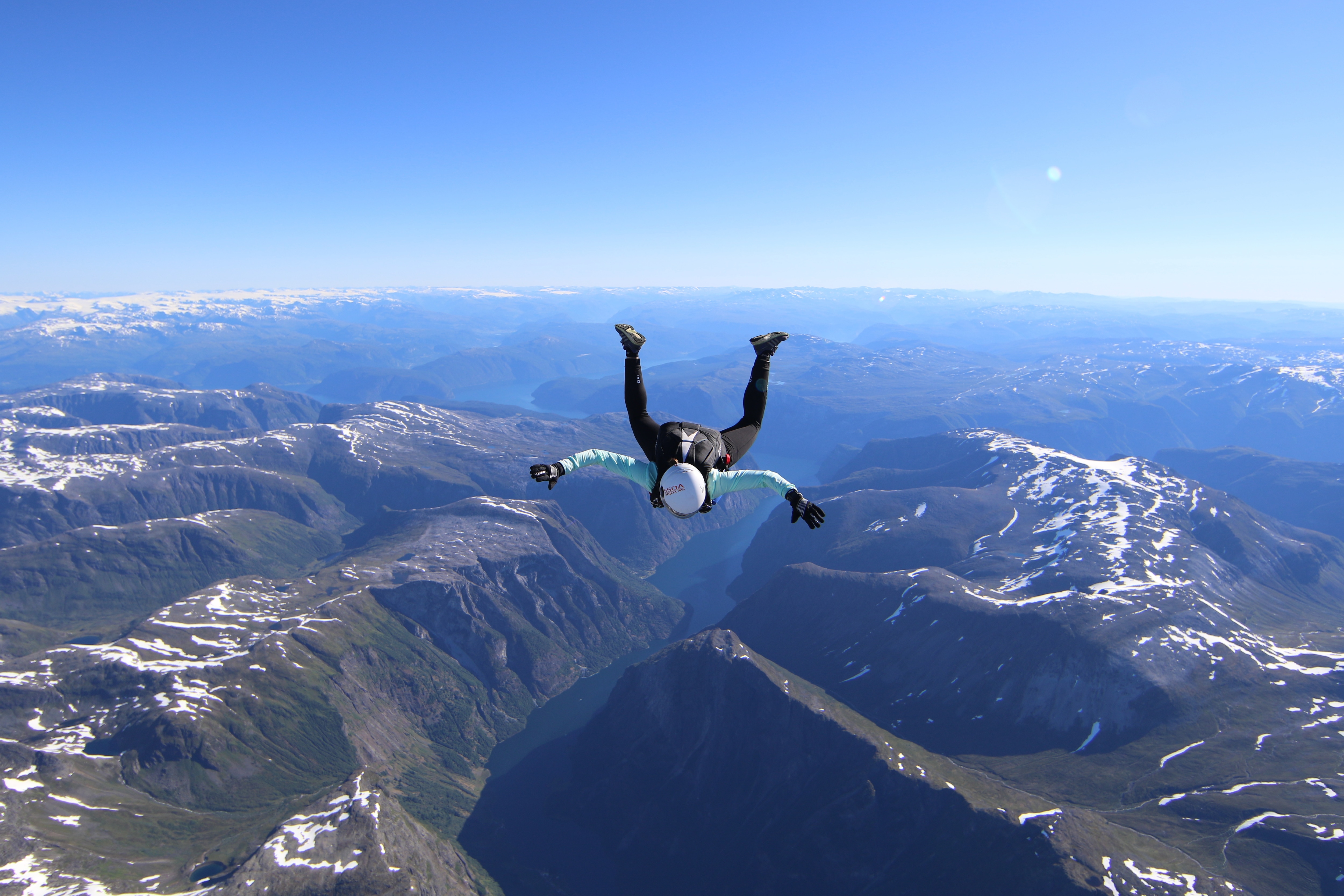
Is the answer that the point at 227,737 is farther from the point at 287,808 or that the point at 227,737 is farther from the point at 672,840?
the point at 672,840

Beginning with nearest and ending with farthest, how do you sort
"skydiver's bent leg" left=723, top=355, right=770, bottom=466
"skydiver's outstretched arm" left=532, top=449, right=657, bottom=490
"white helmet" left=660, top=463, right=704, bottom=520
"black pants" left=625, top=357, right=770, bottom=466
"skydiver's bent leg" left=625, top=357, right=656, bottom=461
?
"white helmet" left=660, top=463, right=704, bottom=520
"skydiver's outstretched arm" left=532, top=449, right=657, bottom=490
"skydiver's bent leg" left=625, top=357, right=656, bottom=461
"black pants" left=625, top=357, right=770, bottom=466
"skydiver's bent leg" left=723, top=355, right=770, bottom=466

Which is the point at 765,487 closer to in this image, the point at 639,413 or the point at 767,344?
the point at 767,344

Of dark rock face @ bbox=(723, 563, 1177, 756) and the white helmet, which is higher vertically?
the white helmet

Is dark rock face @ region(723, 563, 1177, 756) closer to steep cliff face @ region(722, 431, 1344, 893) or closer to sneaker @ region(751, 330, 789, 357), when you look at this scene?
Result: steep cliff face @ region(722, 431, 1344, 893)

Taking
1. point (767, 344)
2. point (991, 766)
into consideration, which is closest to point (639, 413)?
point (767, 344)

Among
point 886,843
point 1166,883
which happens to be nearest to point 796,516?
point 1166,883

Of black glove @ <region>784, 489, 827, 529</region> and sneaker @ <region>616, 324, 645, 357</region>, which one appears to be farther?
sneaker @ <region>616, 324, 645, 357</region>

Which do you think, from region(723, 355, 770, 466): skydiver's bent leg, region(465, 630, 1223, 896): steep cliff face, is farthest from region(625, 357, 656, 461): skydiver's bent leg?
region(465, 630, 1223, 896): steep cliff face
